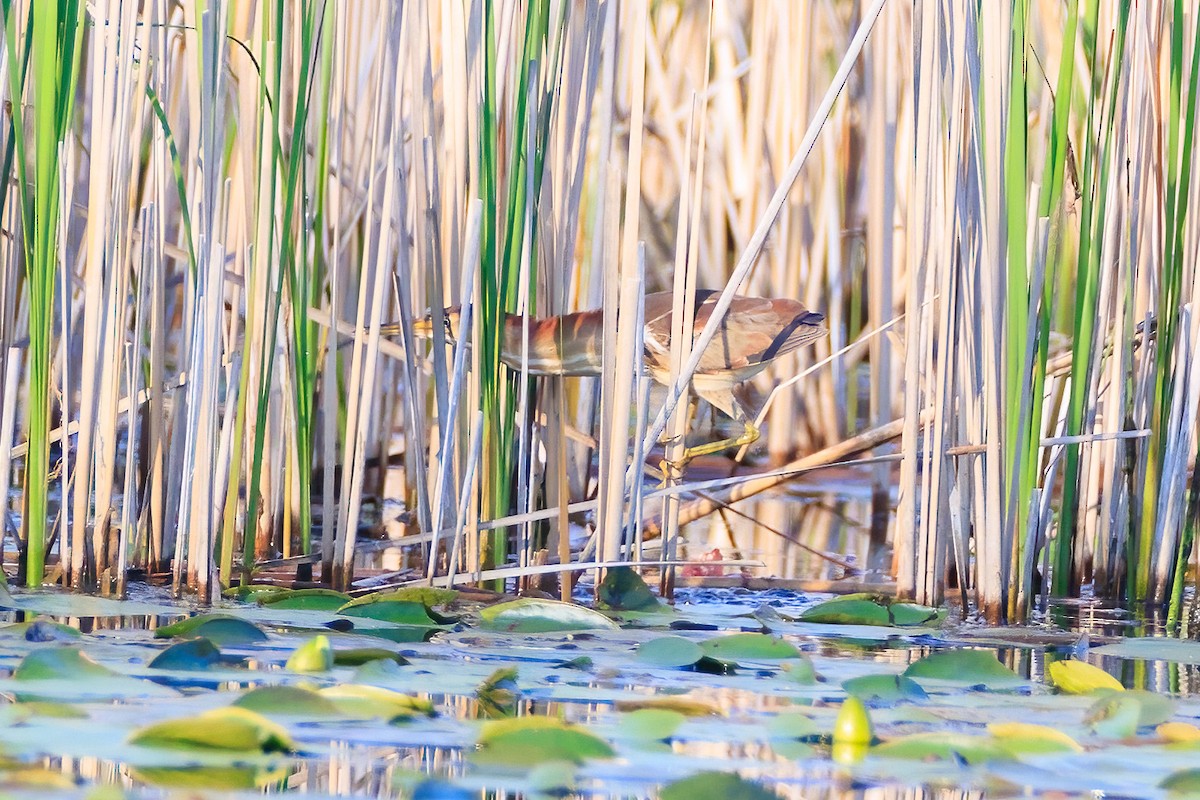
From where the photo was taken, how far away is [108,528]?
8.16 feet

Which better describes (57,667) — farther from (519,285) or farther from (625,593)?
(519,285)

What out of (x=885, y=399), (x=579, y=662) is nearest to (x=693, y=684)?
(x=579, y=662)

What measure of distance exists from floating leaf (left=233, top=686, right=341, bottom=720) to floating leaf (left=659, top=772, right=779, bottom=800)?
439 millimetres

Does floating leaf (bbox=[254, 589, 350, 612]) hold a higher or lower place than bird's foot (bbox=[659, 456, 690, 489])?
lower

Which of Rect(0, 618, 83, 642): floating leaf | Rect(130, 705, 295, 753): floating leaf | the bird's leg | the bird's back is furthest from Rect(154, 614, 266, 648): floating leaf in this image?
the bird's back

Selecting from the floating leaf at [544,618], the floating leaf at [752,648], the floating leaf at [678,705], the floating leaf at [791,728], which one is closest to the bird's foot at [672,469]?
the floating leaf at [544,618]

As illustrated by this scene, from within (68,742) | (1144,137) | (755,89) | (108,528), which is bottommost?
(68,742)

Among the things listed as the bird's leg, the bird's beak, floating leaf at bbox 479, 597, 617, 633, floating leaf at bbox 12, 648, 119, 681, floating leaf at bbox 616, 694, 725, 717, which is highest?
the bird's beak

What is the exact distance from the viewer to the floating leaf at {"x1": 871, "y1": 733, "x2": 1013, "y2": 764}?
138cm

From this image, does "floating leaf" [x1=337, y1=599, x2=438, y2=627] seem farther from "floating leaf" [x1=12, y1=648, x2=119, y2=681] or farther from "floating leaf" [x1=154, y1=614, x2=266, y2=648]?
"floating leaf" [x1=12, y1=648, x2=119, y2=681]

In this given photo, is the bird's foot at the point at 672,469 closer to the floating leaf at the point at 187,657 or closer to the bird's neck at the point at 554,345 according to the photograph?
the bird's neck at the point at 554,345

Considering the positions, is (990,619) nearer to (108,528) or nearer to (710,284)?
(108,528)

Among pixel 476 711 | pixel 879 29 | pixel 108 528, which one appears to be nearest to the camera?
pixel 476 711

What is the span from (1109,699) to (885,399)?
7.88 feet
